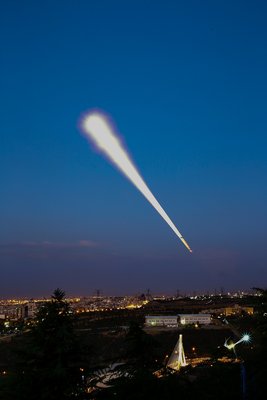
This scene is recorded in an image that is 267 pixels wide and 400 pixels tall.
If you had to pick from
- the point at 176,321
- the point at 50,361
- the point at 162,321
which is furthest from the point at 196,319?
the point at 50,361

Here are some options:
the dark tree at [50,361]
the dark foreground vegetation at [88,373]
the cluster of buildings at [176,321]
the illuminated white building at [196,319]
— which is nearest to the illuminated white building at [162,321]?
the cluster of buildings at [176,321]

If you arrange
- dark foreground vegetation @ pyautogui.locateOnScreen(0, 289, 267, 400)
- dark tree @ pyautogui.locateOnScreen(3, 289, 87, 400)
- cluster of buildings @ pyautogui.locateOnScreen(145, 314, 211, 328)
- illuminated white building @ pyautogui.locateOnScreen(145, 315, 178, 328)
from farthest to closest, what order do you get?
illuminated white building @ pyautogui.locateOnScreen(145, 315, 178, 328) → cluster of buildings @ pyautogui.locateOnScreen(145, 314, 211, 328) → dark tree @ pyautogui.locateOnScreen(3, 289, 87, 400) → dark foreground vegetation @ pyautogui.locateOnScreen(0, 289, 267, 400)

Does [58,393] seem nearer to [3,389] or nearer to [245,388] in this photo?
[3,389]

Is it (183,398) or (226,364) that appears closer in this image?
(183,398)

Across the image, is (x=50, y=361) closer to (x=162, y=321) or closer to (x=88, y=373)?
(x=88, y=373)

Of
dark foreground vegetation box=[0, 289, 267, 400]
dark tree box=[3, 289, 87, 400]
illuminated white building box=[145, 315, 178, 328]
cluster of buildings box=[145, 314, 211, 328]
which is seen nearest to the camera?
dark foreground vegetation box=[0, 289, 267, 400]

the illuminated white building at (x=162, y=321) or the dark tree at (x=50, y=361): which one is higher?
the illuminated white building at (x=162, y=321)

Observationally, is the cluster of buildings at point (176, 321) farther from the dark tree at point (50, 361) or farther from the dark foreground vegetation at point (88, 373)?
the dark tree at point (50, 361)

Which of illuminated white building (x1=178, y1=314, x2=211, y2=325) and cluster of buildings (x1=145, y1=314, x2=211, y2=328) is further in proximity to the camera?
illuminated white building (x1=178, y1=314, x2=211, y2=325)

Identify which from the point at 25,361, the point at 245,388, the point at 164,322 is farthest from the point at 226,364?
the point at 164,322

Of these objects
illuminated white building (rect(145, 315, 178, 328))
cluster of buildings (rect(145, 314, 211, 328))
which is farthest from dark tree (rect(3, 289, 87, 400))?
illuminated white building (rect(145, 315, 178, 328))

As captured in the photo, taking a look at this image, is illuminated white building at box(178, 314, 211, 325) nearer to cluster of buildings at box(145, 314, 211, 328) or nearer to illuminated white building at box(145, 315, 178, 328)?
cluster of buildings at box(145, 314, 211, 328)
